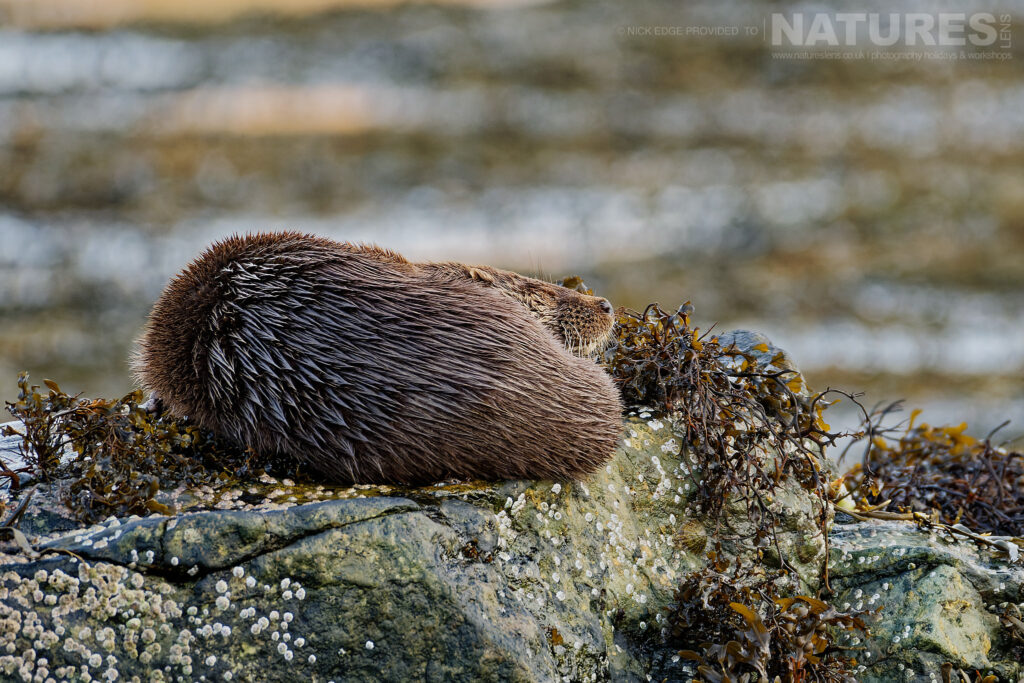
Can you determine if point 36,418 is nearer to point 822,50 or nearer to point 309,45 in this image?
point 309,45

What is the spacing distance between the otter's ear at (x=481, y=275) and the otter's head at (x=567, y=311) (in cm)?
9

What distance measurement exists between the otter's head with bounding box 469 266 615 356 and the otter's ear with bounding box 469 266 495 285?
91 millimetres

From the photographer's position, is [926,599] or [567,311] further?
[567,311]

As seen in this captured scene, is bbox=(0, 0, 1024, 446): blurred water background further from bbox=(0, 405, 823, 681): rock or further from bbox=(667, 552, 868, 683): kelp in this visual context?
bbox=(0, 405, 823, 681): rock

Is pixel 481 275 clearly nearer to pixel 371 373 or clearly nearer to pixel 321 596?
pixel 371 373

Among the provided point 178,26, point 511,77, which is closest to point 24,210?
point 178,26

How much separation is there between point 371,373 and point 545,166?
1546 centimetres

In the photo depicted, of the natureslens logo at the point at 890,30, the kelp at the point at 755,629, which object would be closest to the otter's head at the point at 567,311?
the kelp at the point at 755,629

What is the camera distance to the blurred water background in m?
17.0

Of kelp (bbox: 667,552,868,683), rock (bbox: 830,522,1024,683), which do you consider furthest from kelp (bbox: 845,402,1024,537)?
kelp (bbox: 667,552,868,683)

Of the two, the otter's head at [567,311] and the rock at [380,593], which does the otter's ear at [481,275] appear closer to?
the otter's head at [567,311]

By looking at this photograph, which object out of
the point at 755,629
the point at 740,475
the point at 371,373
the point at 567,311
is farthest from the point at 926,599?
the point at 371,373

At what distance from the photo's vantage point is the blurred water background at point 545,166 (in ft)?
55.7

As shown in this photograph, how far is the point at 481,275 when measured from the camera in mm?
4926
